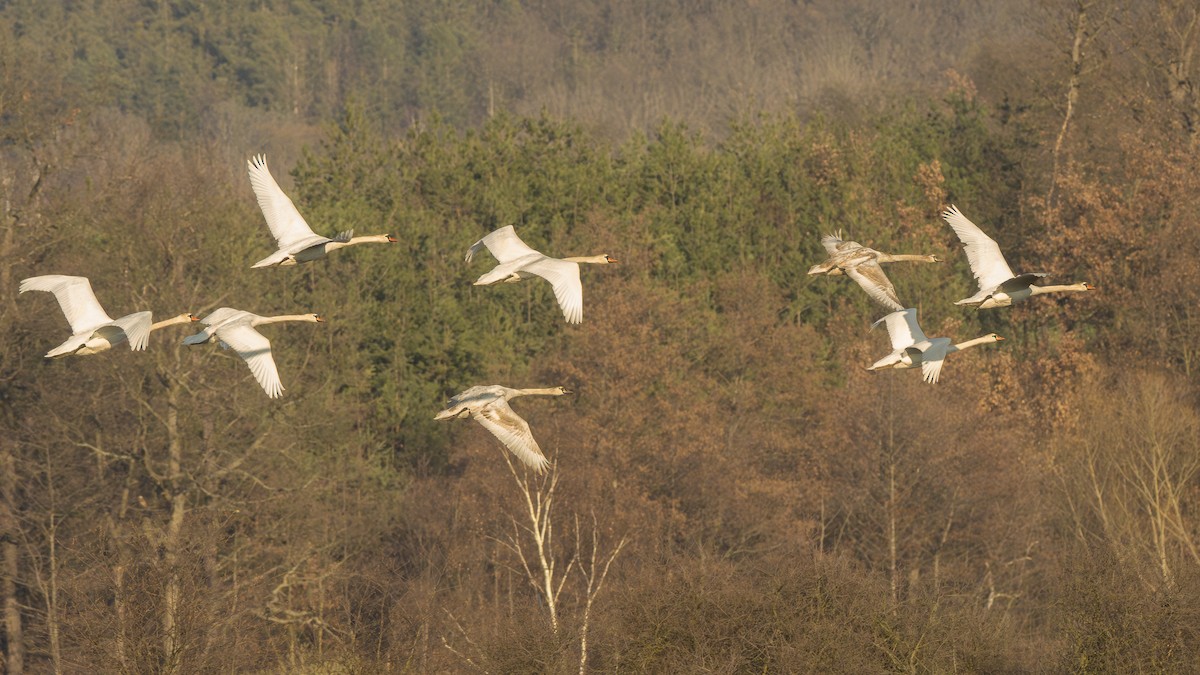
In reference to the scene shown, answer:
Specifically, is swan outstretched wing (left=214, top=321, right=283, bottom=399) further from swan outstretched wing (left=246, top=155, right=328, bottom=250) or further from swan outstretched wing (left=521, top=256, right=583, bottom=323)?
swan outstretched wing (left=521, top=256, right=583, bottom=323)

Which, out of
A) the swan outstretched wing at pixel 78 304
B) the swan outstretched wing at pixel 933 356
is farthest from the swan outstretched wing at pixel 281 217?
the swan outstretched wing at pixel 933 356

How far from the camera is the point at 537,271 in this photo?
29.6 m

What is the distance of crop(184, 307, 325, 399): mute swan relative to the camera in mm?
28609

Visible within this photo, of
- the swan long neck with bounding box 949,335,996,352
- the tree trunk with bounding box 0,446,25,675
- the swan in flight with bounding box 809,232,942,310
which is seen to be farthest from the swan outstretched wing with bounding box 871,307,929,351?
the tree trunk with bounding box 0,446,25,675

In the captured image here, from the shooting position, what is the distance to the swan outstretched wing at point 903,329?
3131cm

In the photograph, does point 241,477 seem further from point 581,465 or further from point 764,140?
point 764,140

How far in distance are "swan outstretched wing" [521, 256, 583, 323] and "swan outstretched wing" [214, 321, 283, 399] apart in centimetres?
393

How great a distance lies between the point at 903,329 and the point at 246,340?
10.1m

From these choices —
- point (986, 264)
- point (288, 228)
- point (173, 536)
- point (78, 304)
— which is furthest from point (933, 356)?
point (173, 536)

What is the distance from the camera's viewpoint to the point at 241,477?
2152 inches

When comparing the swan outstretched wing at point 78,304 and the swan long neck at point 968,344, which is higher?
the swan outstretched wing at point 78,304

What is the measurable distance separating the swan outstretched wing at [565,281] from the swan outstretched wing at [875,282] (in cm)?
461

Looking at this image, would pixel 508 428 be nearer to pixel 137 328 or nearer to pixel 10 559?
pixel 137 328

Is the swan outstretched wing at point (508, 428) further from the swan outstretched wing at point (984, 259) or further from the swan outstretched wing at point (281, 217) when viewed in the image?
the swan outstretched wing at point (984, 259)
